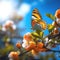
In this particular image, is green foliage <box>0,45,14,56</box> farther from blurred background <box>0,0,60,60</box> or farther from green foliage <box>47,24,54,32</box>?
green foliage <box>47,24,54,32</box>

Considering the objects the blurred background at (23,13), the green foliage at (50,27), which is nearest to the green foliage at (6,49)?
the blurred background at (23,13)

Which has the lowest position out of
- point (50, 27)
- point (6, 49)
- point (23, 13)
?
point (6, 49)

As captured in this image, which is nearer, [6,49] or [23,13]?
[6,49]

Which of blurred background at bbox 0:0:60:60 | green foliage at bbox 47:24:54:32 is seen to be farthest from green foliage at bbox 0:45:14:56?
green foliage at bbox 47:24:54:32

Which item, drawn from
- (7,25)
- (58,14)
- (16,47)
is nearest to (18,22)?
(7,25)

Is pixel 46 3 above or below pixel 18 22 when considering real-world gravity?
above

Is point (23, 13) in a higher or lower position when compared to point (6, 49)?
higher

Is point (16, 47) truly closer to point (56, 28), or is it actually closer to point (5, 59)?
point (5, 59)

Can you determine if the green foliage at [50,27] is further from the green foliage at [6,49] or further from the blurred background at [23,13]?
the green foliage at [6,49]
